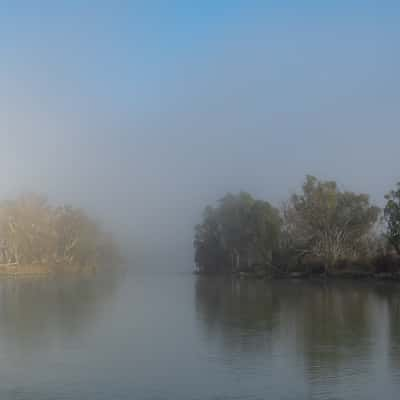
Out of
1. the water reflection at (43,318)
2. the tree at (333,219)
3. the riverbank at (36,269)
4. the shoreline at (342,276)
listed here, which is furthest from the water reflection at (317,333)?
the riverbank at (36,269)

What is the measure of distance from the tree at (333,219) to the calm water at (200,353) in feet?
124

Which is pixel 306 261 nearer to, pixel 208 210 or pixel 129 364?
pixel 208 210

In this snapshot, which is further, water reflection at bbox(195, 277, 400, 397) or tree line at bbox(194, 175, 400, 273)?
tree line at bbox(194, 175, 400, 273)

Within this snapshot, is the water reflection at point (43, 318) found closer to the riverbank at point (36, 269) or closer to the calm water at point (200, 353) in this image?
the calm water at point (200, 353)

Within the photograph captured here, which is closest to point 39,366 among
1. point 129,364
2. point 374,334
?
point 129,364

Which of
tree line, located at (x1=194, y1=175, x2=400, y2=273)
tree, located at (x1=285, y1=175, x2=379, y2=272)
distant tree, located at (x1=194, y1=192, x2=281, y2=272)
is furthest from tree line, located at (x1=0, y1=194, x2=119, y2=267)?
tree, located at (x1=285, y1=175, x2=379, y2=272)

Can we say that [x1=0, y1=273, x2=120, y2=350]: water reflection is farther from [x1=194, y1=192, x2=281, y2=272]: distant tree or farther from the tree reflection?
[x1=194, y1=192, x2=281, y2=272]: distant tree

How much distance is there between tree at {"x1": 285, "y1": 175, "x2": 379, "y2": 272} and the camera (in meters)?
67.2

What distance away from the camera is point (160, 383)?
13.1 metres

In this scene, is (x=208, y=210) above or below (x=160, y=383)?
above

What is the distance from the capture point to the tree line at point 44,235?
290ft

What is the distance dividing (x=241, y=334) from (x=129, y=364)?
619cm

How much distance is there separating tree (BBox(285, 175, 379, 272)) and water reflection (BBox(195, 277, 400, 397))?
3286 cm

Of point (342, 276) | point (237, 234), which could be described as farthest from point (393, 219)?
point (237, 234)
